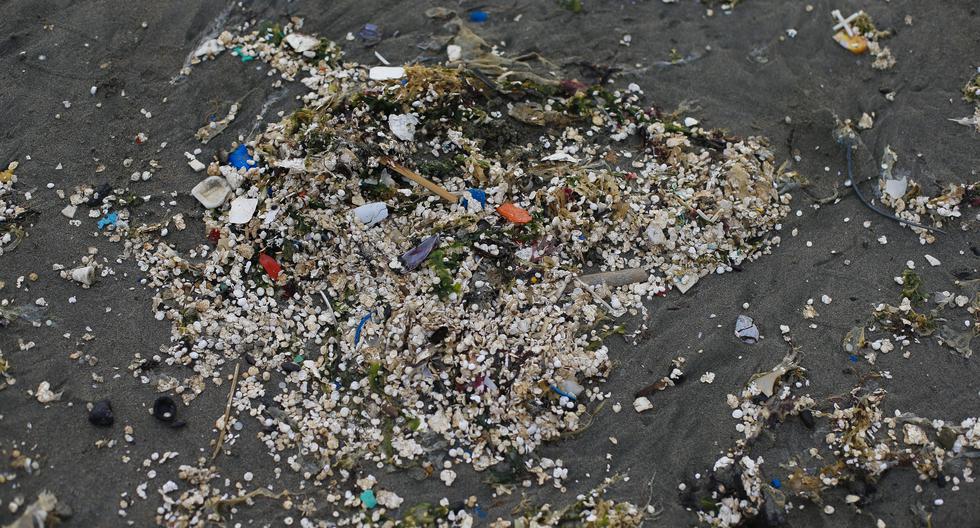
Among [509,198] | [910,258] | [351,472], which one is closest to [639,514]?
[351,472]

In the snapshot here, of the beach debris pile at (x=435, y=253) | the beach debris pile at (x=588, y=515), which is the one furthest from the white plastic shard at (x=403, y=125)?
the beach debris pile at (x=588, y=515)

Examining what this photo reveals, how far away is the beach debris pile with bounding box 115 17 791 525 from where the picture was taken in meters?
3.94

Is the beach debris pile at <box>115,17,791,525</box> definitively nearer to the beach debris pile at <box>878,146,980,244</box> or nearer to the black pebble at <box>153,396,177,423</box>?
the black pebble at <box>153,396,177,423</box>

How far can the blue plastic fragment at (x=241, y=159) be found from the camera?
4.54 meters

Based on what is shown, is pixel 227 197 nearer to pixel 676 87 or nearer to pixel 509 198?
pixel 509 198

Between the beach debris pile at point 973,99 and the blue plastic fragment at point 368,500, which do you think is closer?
the blue plastic fragment at point 368,500

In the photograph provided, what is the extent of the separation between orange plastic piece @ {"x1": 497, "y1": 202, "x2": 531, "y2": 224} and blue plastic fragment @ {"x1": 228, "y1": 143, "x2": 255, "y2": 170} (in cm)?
154

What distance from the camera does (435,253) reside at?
425cm

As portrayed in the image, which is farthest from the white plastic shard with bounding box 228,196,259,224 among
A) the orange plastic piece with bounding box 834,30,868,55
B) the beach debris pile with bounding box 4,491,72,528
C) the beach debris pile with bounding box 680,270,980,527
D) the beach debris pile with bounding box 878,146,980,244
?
the orange plastic piece with bounding box 834,30,868,55

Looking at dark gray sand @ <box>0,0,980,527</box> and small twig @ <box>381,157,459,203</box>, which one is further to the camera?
small twig @ <box>381,157,459,203</box>

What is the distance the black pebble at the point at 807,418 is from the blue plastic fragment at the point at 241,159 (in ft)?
11.3

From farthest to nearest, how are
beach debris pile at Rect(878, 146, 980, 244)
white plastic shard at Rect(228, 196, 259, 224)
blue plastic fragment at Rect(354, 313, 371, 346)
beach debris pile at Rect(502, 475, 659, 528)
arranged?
beach debris pile at Rect(878, 146, 980, 244) < white plastic shard at Rect(228, 196, 259, 224) < blue plastic fragment at Rect(354, 313, 371, 346) < beach debris pile at Rect(502, 475, 659, 528)

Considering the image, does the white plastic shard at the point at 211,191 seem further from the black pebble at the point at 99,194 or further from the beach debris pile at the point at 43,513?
the beach debris pile at the point at 43,513

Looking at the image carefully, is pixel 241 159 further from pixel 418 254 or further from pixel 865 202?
pixel 865 202
